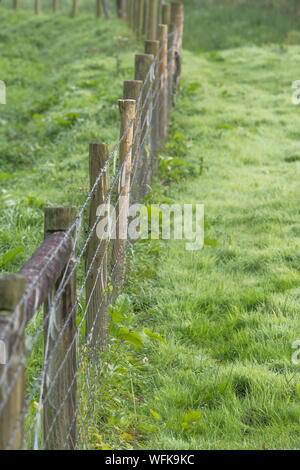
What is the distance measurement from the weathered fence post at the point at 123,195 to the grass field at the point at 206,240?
1.05 feet

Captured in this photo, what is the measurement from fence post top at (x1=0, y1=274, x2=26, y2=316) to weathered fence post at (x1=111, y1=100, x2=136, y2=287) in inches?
90.4

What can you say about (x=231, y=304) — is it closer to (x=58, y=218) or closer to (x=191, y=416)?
(x=191, y=416)

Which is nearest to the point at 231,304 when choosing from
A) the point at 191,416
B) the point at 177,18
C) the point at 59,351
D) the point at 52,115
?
the point at 191,416

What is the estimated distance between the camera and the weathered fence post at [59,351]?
7.52 feet

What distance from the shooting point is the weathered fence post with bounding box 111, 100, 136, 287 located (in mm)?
4074

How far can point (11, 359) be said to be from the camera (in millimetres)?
1685

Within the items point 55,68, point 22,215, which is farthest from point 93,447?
point 55,68

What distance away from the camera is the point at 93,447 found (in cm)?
279

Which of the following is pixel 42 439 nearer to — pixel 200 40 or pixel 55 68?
pixel 55 68

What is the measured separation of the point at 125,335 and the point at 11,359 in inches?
73.8

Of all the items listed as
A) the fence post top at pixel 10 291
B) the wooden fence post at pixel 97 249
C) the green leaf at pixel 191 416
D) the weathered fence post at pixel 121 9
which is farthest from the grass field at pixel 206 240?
the weathered fence post at pixel 121 9

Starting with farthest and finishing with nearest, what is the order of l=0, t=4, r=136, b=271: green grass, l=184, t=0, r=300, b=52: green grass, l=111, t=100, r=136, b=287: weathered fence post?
l=184, t=0, r=300, b=52: green grass < l=0, t=4, r=136, b=271: green grass < l=111, t=100, r=136, b=287: weathered fence post

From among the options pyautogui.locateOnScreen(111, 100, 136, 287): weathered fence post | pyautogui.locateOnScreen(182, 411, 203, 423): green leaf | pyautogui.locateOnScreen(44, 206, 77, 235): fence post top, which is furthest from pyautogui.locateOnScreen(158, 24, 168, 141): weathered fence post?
pyautogui.locateOnScreen(44, 206, 77, 235): fence post top

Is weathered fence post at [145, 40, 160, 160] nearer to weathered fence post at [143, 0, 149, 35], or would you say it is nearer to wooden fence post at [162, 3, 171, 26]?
wooden fence post at [162, 3, 171, 26]
